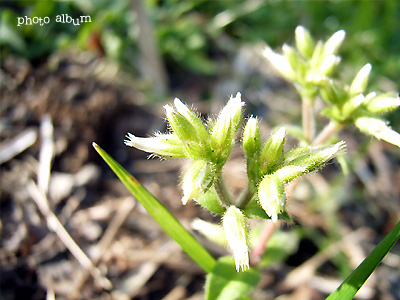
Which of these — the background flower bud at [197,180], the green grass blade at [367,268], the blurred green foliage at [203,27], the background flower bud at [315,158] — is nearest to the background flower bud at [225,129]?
the background flower bud at [197,180]

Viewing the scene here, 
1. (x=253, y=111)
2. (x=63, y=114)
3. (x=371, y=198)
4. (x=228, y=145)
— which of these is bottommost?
(x=371, y=198)

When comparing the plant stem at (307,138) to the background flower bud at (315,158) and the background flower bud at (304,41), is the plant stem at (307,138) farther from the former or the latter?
the background flower bud at (315,158)

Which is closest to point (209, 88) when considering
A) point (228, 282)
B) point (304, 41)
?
point (304, 41)

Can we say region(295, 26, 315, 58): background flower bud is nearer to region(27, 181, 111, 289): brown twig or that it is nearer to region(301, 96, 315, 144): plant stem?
region(301, 96, 315, 144): plant stem

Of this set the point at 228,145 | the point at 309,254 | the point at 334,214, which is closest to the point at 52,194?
the point at 228,145

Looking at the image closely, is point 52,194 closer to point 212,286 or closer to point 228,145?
point 212,286

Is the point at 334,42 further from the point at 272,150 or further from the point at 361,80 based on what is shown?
the point at 272,150
